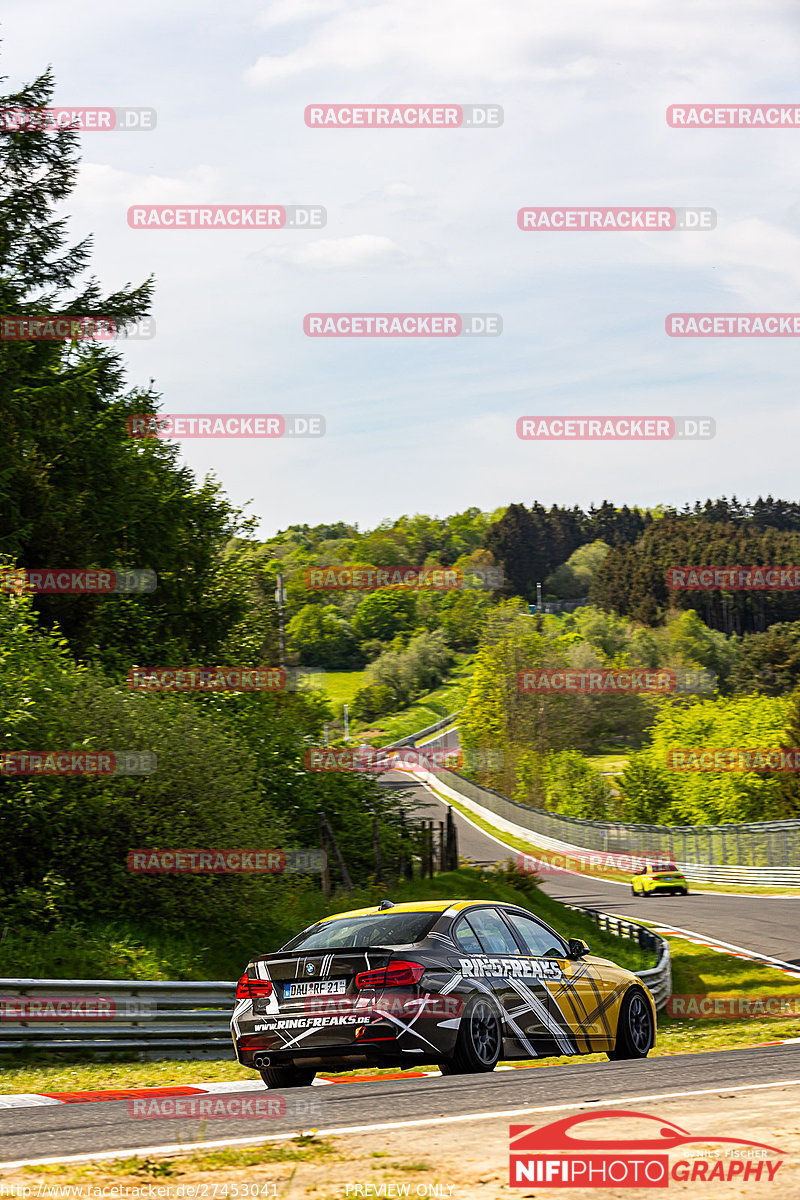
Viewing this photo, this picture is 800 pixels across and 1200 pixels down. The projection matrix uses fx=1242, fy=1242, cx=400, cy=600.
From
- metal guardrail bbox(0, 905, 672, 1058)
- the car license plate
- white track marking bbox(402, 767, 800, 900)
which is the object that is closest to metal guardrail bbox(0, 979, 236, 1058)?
metal guardrail bbox(0, 905, 672, 1058)

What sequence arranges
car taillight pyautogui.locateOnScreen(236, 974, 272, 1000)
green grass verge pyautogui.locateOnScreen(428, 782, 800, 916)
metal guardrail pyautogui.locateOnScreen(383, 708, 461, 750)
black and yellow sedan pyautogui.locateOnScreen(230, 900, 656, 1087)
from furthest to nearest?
metal guardrail pyautogui.locateOnScreen(383, 708, 461, 750) < green grass verge pyautogui.locateOnScreen(428, 782, 800, 916) < car taillight pyautogui.locateOnScreen(236, 974, 272, 1000) < black and yellow sedan pyautogui.locateOnScreen(230, 900, 656, 1087)

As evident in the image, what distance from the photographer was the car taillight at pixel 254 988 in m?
8.65

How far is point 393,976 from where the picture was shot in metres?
8.27

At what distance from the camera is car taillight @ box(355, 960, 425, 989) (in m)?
8.25

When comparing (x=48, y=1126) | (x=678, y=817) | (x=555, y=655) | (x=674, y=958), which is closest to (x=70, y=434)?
(x=674, y=958)

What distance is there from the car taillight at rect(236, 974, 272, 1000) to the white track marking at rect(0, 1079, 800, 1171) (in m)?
2.41

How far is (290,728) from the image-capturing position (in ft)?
87.4

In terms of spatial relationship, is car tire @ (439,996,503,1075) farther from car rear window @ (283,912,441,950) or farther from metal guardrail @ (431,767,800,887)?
metal guardrail @ (431,767,800,887)

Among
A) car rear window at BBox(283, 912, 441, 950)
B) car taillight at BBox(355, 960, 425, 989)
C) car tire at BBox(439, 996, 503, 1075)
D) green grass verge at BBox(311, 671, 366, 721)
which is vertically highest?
car rear window at BBox(283, 912, 441, 950)

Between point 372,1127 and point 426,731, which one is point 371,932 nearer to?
point 372,1127

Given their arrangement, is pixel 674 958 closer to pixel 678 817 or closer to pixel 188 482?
pixel 188 482

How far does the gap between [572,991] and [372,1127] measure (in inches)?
145

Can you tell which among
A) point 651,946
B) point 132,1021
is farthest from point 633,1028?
point 651,946

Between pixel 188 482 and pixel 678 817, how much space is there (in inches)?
2144
